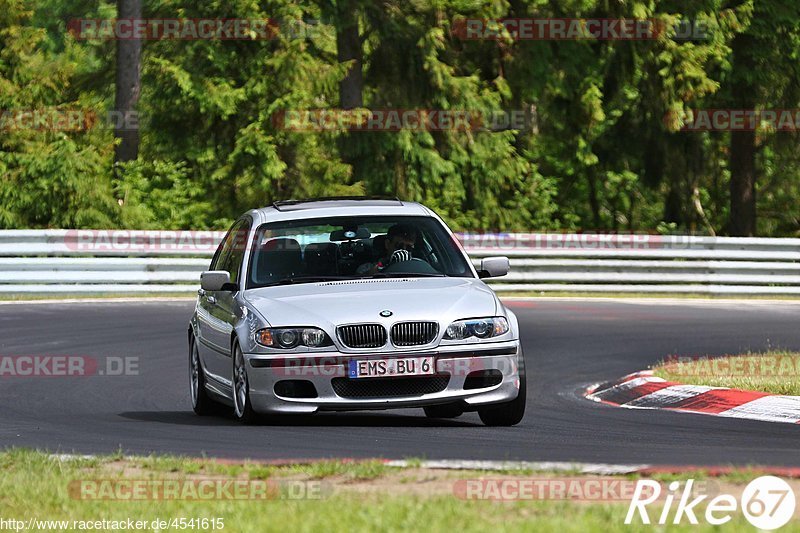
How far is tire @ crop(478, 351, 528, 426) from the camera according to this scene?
10844 millimetres

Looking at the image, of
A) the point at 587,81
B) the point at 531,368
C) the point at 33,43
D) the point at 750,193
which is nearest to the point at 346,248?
the point at 531,368

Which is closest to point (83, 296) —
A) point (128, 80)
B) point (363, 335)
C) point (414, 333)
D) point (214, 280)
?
point (128, 80)

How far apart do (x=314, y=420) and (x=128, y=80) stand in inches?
976

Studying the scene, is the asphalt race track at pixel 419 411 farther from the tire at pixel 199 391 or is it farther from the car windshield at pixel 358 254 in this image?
the car windshield at pixel 358 254

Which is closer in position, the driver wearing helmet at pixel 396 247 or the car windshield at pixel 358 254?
the car windshield at pixel 358 254

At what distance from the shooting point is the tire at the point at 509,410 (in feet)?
35.6

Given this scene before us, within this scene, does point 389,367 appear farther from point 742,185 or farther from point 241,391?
point 742,185

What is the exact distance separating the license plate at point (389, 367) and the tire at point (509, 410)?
0.62 metres

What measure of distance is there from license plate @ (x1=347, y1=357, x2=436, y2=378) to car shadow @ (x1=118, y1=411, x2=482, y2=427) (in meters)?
0.67

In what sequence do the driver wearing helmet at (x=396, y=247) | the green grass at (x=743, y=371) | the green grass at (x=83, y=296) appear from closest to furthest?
1. the driver wearing helmet at (x=396, y=247)
2. the green grass at (x=743, y=371)
3. the green grass at (x=83, y=296)

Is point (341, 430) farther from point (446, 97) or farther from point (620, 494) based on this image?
point (446, 97)

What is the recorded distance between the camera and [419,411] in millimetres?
12906

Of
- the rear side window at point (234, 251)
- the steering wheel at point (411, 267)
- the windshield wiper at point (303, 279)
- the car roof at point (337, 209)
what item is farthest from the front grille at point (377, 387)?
the car roof at point (337, 209)

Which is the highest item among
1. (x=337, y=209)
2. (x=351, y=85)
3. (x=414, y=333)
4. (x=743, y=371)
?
(x=337, y=209)
